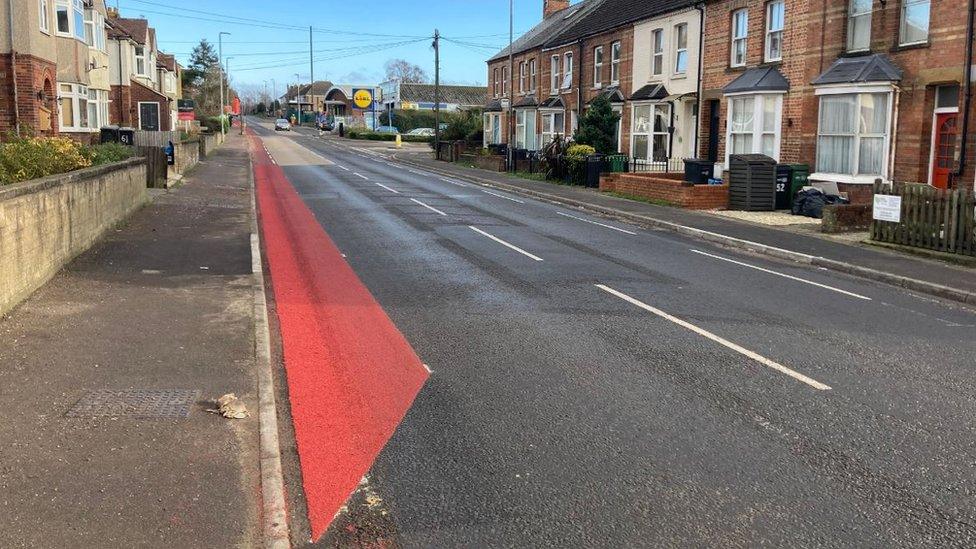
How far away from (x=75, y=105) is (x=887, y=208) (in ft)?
90.2

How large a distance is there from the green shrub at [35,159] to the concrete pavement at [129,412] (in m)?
1.43

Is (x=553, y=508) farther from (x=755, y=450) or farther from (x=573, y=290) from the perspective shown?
(x=573, y=290)

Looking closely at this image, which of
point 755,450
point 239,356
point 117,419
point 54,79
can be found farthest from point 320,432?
point 54,79

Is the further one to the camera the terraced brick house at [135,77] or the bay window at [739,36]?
the terraced brick house at [135,77]

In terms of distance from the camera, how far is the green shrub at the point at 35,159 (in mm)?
11234

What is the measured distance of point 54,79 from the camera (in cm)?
2758

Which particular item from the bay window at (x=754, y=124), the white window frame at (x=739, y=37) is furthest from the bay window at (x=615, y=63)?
the bay window at (x=754, y=124)

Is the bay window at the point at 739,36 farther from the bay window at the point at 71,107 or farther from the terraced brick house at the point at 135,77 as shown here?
the terraced brick house at the point at 135,77

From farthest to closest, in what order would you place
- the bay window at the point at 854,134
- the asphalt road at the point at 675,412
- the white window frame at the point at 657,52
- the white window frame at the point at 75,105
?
the white window frame at the point at 657,52, the white window frame at the point at 75,105, the bay window at the point at 854,134, the asphalt road at the point at 675,412

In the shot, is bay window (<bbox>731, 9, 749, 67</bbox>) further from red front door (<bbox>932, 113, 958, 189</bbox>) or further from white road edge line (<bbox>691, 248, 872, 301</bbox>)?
white road edge line (<bbox>691, 248, 872, 301</bbox>)

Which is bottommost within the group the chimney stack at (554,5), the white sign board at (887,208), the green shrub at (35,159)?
the white sign board at (887,208)

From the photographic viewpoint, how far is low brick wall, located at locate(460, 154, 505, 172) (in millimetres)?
42188

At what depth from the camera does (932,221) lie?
47.7ft

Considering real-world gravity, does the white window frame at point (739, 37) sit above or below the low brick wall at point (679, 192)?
above
